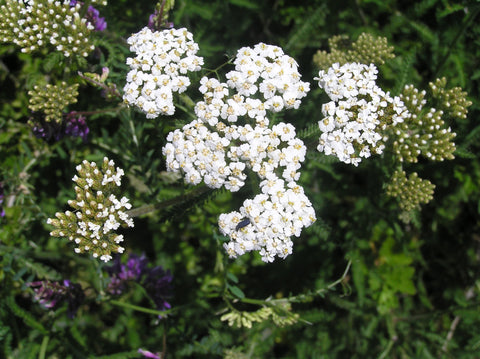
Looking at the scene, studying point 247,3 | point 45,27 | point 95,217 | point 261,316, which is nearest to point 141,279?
point 261,316

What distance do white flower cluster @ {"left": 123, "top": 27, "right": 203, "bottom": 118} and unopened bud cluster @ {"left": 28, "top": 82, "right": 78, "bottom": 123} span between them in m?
0.74

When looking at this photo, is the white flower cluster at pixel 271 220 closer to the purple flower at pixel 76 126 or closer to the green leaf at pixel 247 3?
the purple flower at pixel 76 126

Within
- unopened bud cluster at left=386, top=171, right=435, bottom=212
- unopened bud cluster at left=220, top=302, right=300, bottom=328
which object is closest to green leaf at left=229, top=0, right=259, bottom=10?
unopened bud cluster at left=386, top=171, right=435, bottom=212

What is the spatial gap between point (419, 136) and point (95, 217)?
8.81 feet

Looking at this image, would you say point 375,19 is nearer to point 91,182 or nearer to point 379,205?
point 379,205

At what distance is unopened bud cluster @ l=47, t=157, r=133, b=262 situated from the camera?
2.99m

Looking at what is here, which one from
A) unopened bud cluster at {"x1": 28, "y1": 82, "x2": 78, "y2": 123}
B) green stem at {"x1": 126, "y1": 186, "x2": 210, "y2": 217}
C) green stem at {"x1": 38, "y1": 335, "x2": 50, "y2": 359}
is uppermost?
unopened bud cluster at {"x1": 28, "y1": 82, "x2": 78, "y2": 123}

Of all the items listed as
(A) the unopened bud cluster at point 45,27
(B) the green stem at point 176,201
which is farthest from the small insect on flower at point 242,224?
(A) the unopened bud cluster at point 45,27

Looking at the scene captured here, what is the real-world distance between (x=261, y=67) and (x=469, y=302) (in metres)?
4.05

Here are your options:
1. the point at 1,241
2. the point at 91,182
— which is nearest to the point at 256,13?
the point at 91,182

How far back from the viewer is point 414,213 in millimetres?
4152

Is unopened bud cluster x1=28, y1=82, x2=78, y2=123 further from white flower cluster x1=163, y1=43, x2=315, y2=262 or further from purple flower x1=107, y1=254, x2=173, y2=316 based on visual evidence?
purple flower x1=107, y1=254, x2=173, y2=316

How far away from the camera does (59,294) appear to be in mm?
4059

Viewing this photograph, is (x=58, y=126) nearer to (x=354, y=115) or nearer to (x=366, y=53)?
(x=354, y=115)
